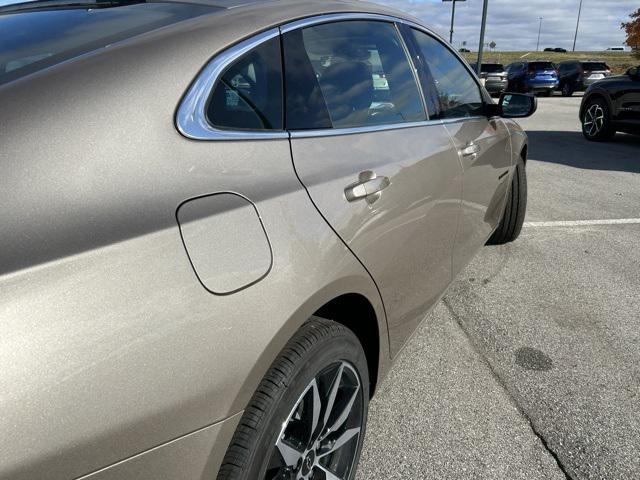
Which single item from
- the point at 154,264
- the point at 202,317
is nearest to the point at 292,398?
the point at 202,317

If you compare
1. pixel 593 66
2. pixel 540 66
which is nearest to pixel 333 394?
pixel 540 66

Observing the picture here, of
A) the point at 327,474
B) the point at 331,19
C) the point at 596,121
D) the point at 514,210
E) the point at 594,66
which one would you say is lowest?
the point at 594,66

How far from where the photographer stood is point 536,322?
132 inches

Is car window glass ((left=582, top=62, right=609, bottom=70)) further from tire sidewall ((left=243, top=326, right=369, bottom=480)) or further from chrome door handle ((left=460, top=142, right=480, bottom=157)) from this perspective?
tire sidewall ((left=243, top=326, right=369, bottom=480))

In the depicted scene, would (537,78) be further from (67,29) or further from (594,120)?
(67,29)

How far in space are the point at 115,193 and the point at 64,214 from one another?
11 cm

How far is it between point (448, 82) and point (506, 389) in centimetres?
167

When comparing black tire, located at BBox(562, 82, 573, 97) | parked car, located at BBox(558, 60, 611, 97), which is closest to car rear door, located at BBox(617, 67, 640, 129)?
parked car, located at BBox(558, 60, 611, 97)

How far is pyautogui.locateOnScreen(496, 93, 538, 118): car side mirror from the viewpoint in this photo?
3.61 meters

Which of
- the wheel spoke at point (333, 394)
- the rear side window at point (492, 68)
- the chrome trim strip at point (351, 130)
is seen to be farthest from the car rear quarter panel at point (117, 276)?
the rear side window at point (492, 68)

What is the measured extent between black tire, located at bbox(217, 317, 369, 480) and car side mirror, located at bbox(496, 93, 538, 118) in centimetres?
247

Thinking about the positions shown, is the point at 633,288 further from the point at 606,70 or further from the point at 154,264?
the point at 606,70

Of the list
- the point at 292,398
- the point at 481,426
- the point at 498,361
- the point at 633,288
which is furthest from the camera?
the point at 633,288

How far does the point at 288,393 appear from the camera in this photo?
143cm
